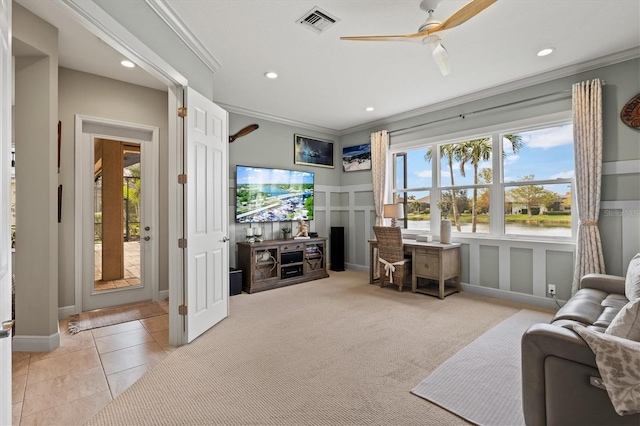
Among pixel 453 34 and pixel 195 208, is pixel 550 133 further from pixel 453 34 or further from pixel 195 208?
pixel 195 208

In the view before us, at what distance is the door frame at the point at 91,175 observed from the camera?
3621 millimetres

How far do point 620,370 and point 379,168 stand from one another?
4562 millimetres

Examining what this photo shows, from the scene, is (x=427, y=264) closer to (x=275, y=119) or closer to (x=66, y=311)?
(x=275, y=119)

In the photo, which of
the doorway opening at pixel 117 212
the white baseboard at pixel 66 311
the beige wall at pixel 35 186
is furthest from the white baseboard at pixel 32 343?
the doorway opening at pixel 117 212

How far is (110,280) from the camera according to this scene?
4.14 meters

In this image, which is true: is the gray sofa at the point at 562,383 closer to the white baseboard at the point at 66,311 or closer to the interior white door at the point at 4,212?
the interior white door at the point at 4,212

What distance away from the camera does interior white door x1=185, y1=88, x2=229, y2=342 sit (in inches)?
116

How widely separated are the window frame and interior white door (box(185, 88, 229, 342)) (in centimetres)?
324

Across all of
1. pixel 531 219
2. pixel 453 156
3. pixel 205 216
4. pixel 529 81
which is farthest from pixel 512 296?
pixel 205 216

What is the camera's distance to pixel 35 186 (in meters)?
2.66

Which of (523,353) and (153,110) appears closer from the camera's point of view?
(523,353)

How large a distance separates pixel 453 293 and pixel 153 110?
482 cm

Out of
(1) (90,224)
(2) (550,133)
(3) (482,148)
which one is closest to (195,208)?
(1) (90,224)

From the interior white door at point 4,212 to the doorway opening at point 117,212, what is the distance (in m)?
3.30
